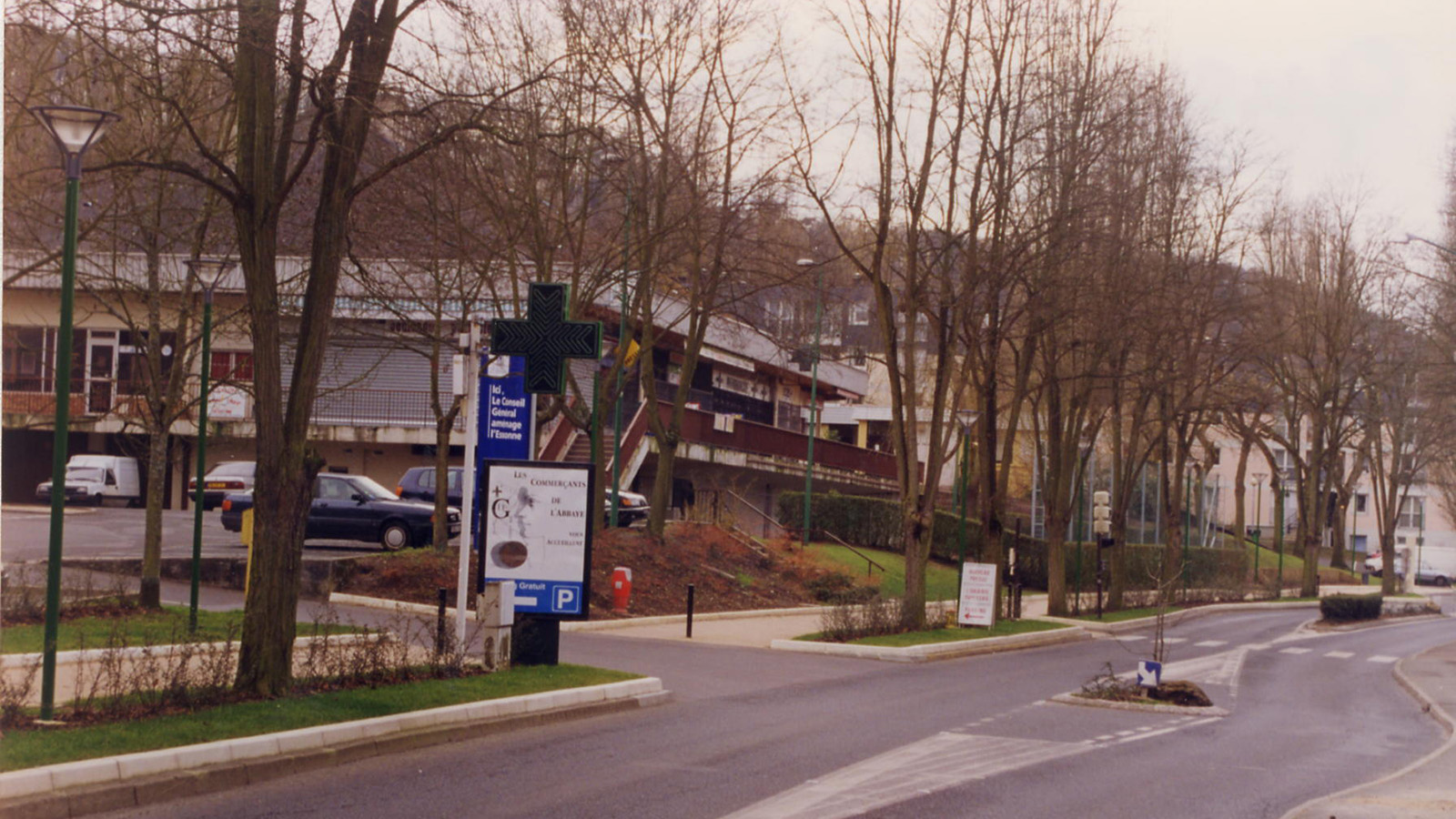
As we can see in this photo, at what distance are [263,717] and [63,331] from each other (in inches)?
131

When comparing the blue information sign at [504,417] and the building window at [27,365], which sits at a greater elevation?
the building window at [27,365]

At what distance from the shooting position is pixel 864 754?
39.7ft

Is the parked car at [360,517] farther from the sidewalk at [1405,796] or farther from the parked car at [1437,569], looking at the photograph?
A: the parked car at [1437,569]

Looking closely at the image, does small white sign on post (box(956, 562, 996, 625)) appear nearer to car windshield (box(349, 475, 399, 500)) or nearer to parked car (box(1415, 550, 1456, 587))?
car windshield (box(349, 475, 399, 500))

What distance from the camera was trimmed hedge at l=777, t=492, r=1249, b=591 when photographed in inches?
1754

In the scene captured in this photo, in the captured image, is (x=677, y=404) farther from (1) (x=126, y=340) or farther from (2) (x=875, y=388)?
(2) (x=875, y=388)

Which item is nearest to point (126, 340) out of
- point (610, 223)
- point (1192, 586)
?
point (610, 223)

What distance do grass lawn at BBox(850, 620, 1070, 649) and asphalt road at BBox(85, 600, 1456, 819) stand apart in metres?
1.92

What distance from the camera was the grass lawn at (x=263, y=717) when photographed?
9078mm

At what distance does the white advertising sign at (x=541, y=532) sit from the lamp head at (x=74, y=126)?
21.3ft

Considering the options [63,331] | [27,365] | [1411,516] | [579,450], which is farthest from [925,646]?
[1411,516]

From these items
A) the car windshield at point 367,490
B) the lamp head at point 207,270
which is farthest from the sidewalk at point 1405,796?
the car windshield at point 367,490

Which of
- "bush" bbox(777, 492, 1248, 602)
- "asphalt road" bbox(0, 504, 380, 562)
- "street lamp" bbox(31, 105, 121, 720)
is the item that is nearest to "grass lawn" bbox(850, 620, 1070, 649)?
"bush" bbox(777, 492, 1248, 602)

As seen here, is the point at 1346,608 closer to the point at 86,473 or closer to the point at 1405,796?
the point at 1405,796
